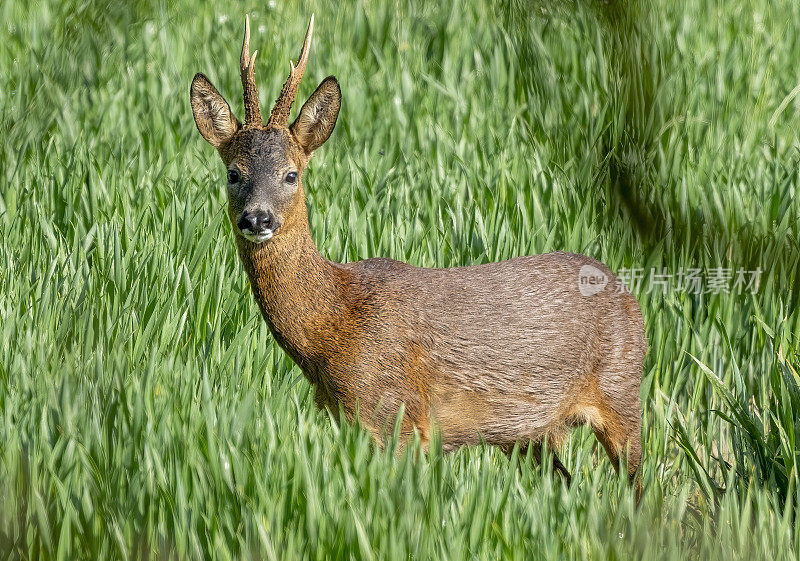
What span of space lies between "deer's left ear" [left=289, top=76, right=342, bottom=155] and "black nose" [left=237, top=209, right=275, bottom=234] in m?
0.37

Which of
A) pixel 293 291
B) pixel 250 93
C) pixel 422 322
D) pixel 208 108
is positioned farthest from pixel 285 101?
pixel 422 322

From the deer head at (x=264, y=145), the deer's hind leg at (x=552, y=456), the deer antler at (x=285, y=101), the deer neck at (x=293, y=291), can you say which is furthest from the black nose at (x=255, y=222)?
the deer's hind leg at (x=552, y=456)

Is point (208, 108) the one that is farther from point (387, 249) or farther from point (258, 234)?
point (387, 249)

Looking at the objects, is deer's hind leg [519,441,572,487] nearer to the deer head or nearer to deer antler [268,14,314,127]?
the deer head

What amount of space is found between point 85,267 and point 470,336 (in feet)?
5.32

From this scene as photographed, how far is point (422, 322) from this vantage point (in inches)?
124

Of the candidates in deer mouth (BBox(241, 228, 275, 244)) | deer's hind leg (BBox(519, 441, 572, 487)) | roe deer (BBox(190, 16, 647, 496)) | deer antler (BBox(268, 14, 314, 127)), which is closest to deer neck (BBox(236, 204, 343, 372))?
roe deer (BBox(190, 16, 647, 496))

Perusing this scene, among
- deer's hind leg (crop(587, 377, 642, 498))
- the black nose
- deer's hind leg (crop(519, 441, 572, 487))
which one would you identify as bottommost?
deer's hind leg (crop(519, 441, 572, 487))

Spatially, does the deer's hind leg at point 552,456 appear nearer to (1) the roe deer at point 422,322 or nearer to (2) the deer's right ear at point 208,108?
(1) the roe deer at point 422,322

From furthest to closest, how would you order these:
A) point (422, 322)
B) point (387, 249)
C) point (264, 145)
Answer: point (387, 249)
point (422, 322)
point (264, 145)

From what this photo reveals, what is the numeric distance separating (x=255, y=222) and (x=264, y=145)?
306mm

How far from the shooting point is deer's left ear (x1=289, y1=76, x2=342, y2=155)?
2957mm

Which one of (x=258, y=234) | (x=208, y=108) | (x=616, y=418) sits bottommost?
(x=616, y=418)

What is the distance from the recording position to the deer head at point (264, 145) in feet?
9.25
